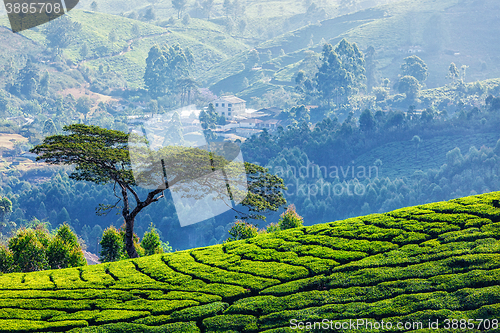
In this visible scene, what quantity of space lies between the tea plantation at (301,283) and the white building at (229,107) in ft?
258

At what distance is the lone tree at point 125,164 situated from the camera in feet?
52.6

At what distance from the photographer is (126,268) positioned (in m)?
13.3

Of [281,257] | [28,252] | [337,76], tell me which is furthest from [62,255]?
[337,76]

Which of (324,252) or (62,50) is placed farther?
(62,50)

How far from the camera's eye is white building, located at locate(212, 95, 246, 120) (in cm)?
9175

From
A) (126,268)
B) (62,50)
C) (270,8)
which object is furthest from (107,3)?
(126,268)

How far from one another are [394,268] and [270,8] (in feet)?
575

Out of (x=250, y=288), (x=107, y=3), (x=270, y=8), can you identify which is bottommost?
(x=250, y=288)

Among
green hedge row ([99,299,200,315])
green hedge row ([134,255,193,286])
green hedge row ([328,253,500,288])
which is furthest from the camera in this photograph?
green hedge row ([134,255,193,286])

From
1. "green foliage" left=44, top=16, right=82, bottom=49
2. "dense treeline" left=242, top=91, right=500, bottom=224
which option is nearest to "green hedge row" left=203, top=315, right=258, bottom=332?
"dense treeline" left=242, top=91, right=500, bottom=224

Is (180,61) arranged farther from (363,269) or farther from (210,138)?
(363,269)

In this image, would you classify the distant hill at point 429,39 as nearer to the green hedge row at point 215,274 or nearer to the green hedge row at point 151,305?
the green hedge row at point 215,274

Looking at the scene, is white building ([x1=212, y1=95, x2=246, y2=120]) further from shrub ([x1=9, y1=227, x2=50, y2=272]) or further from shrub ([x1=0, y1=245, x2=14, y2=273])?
shrub ([x1=0, y1=245, x2=14, y2=273])

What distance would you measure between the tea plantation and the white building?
7865cm
